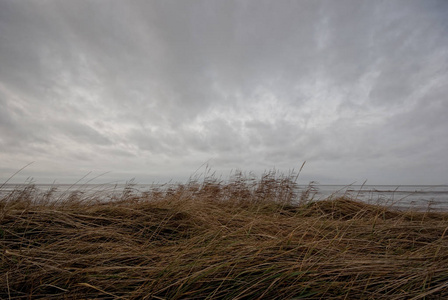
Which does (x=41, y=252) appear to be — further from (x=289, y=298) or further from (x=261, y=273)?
(x=289, y=298)

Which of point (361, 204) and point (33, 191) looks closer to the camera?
point (361, 204)

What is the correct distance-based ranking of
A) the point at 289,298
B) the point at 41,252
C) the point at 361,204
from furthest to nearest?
1. the point at 361,204
2. the point at 41,252
3. the point at 289,298

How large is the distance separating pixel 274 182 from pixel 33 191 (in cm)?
502

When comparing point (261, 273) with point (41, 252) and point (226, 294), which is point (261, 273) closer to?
point (226, 294)

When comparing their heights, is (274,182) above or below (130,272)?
above

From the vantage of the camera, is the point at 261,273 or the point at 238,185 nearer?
the point at 261,273

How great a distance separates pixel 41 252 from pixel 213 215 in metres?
1.67

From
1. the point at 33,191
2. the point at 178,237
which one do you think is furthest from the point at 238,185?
the point at 33,191

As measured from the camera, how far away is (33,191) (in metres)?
4.42

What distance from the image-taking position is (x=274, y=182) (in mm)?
4969

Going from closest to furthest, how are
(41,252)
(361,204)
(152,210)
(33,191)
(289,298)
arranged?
(289,298), (41,252), (152,210), (361,204), (33,191)

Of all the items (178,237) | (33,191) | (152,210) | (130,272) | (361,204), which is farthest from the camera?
(33,191)

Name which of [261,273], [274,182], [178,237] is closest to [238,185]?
[274,182]

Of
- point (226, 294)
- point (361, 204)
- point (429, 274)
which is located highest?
point (361, 204)
